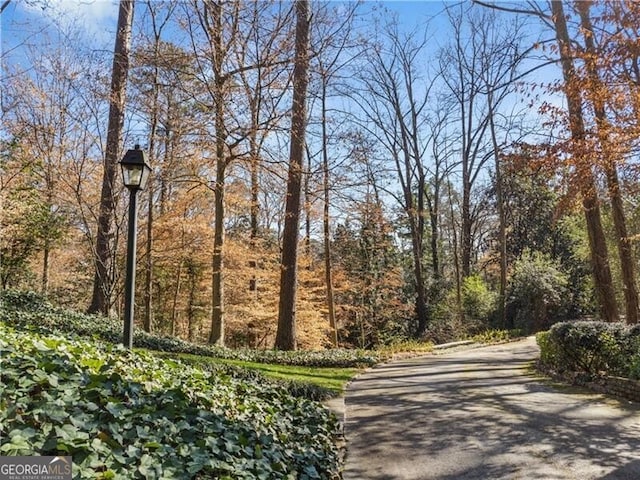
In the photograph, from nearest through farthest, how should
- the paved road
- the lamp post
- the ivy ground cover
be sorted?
the ivy ground cover → the paved road → the lamp post

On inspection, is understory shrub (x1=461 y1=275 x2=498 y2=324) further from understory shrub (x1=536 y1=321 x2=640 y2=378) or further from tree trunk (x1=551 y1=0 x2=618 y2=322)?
understory shrub (x1=536 y1=321 x2=640 y2=378)

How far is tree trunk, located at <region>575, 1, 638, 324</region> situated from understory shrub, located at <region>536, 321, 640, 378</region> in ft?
8.30

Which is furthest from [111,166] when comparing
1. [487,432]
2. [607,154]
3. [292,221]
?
[607,154]

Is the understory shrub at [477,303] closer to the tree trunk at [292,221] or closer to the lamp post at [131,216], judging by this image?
the tree trunk at [292,221]

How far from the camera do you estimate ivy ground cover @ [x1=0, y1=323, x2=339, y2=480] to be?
2207 mm

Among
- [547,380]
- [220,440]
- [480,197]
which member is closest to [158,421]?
[220,440]

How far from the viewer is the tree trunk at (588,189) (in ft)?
24.1

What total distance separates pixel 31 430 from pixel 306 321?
1444 centimetres

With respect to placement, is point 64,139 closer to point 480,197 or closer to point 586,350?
point 586,350

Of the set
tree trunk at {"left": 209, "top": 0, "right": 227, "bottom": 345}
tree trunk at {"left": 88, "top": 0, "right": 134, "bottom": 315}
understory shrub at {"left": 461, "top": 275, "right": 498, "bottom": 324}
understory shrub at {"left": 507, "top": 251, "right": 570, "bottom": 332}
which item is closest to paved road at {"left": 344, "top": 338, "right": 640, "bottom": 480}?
tree trunk at {"left": 209, "top": 0, "right": 227, "bottom": 345}

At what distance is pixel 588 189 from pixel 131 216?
755cm

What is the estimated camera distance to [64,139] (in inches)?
443

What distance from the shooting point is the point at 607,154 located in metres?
6.77

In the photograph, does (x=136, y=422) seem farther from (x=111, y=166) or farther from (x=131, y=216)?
(x=111, y=166)
